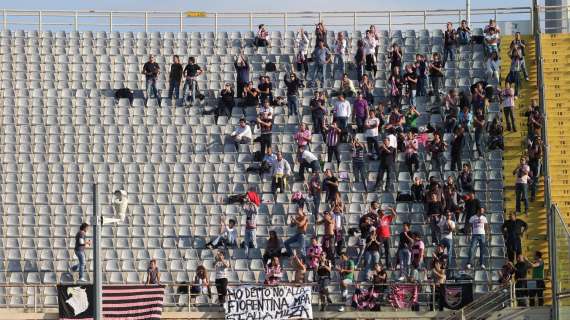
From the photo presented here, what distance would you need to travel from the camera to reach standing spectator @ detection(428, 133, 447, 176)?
3884 centimetres

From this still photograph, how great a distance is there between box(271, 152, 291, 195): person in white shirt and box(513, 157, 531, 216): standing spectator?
19.0 ft

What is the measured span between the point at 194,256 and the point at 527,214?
8.36 m

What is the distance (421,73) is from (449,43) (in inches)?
71.1

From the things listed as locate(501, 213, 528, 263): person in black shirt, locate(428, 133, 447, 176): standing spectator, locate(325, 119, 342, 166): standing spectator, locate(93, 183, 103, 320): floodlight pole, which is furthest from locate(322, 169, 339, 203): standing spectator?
locate(93, 183, 103, 320): floodlight pole

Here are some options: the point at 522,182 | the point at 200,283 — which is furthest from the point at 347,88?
the point at 200,283

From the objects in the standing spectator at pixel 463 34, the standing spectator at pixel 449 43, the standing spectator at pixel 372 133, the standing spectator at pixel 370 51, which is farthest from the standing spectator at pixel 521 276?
the standing spectator at pixel 463 34

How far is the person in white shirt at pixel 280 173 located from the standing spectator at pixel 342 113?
6.18ft

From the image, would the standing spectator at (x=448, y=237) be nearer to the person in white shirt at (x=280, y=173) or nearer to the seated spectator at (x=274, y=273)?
the seated spectator at (x=274, y=273)

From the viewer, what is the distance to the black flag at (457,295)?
3371cm

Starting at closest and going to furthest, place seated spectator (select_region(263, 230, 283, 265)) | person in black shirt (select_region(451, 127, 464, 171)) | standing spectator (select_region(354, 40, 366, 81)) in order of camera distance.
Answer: seated spectator (select_region(263, 230, 283, 265)), person in black shirt (select_region(451, 127, 464, 171)), standing spectator (select_region(354, 40, 366, 81))

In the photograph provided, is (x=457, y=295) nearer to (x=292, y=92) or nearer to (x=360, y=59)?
(x=292, y=92)

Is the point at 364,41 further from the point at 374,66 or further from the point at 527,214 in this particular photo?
the point at 527,214

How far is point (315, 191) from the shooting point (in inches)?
1487

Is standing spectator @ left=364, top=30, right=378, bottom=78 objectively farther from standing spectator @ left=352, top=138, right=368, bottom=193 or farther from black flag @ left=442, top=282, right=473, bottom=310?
black flag @ left=442, top=282, right=473, bottom=310
